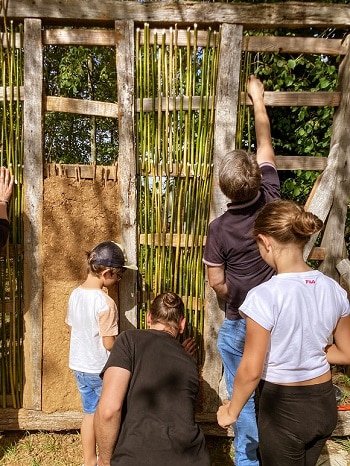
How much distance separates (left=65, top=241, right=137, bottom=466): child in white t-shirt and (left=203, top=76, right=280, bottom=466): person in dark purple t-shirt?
2.28 ft

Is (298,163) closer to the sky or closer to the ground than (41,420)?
closer to the sky

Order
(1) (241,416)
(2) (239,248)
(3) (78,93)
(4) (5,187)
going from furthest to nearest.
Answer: (3) (78,93) < (4) (5,187) < (1) (241,416) < (2) (239,248)

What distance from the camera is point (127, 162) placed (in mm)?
3148

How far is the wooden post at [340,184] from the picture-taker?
3.28m

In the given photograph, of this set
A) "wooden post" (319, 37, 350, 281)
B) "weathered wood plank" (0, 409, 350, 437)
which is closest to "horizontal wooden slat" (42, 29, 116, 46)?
"wooden post" (319, 37, 350, 281)

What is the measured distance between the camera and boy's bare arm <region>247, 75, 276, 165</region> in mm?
2928

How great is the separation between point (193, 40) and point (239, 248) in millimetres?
1671

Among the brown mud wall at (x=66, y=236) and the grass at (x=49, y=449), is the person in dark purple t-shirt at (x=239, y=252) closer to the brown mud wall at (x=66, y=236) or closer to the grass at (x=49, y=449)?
the grass at (x=49, y=449)

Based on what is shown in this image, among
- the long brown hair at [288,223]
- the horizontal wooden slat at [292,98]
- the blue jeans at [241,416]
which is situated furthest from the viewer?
the horizontal wooden slat at [292,98]

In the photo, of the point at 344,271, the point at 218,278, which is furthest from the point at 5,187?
the point at 344,271

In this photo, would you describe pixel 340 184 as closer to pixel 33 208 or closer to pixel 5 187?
pixel 33 208

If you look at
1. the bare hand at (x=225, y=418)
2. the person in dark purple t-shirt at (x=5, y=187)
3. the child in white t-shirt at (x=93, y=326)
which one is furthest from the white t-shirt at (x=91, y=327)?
the bare hand at (x=225, y=418)

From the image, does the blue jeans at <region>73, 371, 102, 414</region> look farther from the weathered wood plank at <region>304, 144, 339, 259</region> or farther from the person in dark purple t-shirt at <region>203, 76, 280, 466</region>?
the weathered wood plank at <region>304, 144, 339, 259</region>

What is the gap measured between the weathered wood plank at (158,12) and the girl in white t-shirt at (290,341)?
1.89 metres
